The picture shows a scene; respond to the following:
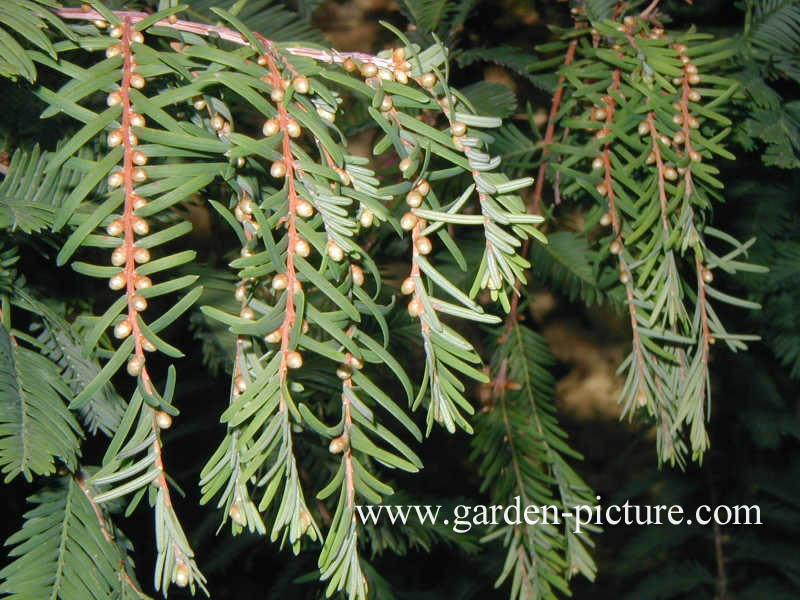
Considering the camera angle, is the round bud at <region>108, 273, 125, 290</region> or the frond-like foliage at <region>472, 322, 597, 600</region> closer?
the round bud at <region>108, 273, 125, 290</region>

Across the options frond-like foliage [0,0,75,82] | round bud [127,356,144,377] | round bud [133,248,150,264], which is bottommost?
round bud [127,356,144,377]

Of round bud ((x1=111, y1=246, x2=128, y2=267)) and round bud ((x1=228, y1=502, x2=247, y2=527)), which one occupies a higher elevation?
round bud ((x1=111, y1=246, x2=128, y2=267))

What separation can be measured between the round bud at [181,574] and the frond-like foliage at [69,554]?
0.21ft

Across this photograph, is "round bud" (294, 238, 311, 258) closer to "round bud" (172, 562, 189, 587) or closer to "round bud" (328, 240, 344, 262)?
"round bud" (328, 240, 344, 262)

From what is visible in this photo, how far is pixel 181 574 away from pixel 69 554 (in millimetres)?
78

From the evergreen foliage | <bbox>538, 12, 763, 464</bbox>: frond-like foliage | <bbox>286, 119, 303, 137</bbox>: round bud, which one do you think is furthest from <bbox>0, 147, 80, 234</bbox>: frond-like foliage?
<bbox>538, 12, 763, 464</bbox>: frond-like foliage

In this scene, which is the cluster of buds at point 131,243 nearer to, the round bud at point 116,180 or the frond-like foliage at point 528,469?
the round bud at point 116,180

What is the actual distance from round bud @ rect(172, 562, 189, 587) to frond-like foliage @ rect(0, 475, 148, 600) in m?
0.06

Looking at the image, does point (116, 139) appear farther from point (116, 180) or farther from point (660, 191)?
point (660, 191)

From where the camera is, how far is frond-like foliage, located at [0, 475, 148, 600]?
0.27 meters

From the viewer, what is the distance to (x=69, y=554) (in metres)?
0.28

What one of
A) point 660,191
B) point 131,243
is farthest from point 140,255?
point 660,191

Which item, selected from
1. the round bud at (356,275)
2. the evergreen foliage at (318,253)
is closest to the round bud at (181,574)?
the evergreen foliage at (318,253)

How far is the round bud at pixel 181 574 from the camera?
23cm
